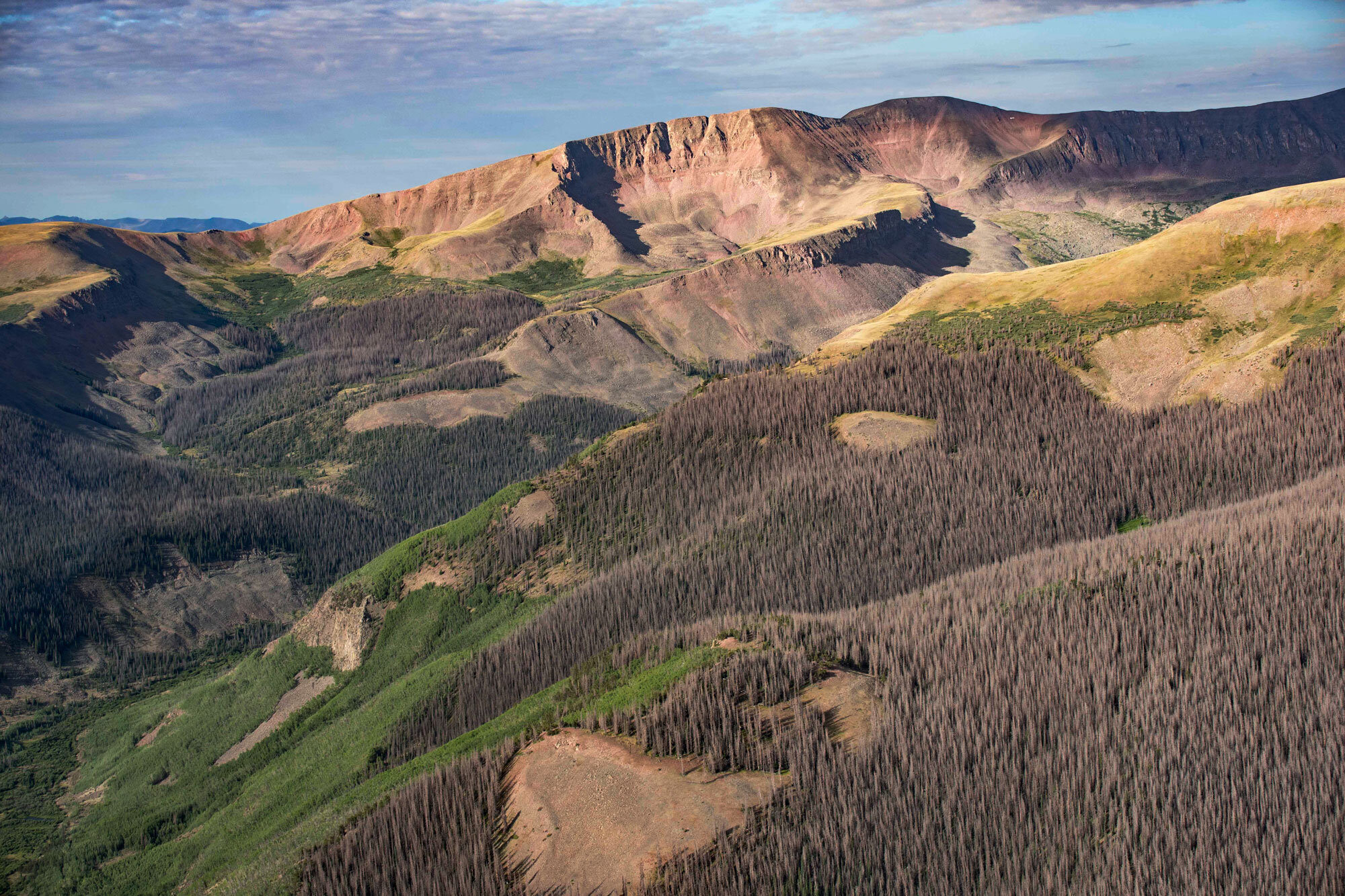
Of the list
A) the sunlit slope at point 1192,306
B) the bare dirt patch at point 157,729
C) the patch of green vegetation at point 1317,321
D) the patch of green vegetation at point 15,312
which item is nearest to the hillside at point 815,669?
the bare dirt patch at point 157,729

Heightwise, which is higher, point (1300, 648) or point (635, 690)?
point (1300, 648)

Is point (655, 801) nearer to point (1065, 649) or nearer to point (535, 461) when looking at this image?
point (1065, 649)

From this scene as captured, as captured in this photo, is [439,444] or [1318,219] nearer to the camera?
[1318,219]

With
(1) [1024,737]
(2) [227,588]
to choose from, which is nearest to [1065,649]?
(1) [1024,737]

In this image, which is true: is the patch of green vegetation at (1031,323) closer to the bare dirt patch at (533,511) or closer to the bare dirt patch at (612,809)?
the bare dirt patch at (533,511)

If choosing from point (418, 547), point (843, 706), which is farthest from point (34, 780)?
point (843, 706)
